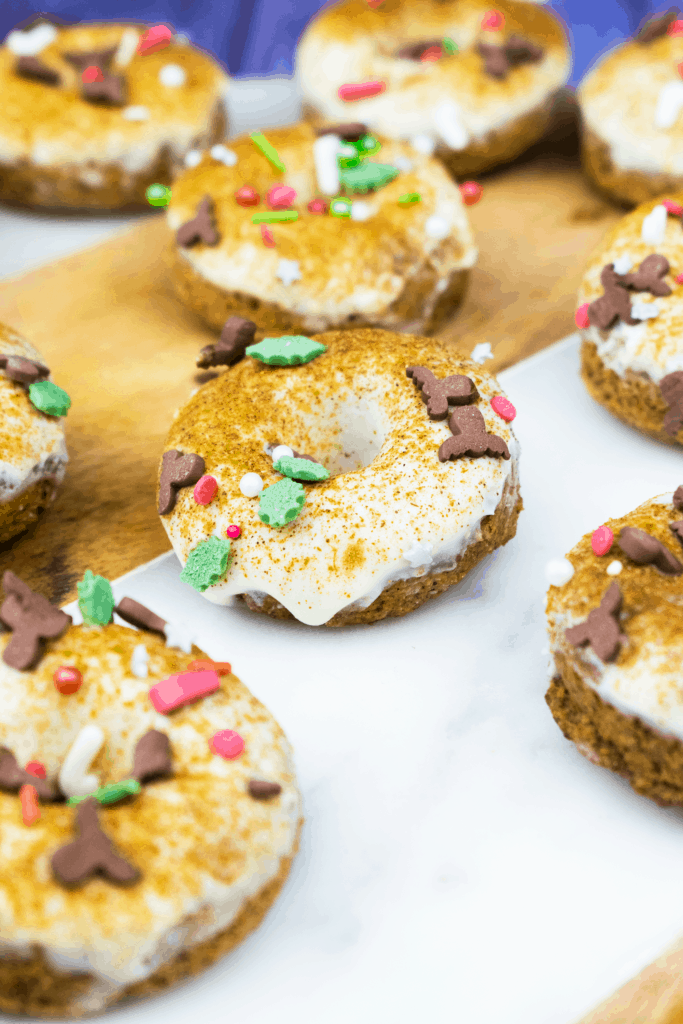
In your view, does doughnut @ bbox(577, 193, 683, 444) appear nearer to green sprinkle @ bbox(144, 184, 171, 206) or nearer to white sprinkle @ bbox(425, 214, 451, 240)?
white sprinkle @ bbox(425, 214, 451, 240)

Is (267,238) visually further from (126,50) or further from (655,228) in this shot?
(126,50)

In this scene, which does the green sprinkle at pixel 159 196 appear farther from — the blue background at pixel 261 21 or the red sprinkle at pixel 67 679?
the red sprinkle at pixel 67 679

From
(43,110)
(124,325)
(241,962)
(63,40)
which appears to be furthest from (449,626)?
(63,40)

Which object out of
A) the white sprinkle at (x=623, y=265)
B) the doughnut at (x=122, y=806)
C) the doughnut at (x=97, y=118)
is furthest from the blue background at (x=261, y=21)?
the doughnut at (x=122, y=806)

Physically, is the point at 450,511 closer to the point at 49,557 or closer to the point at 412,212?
the point at 49,557

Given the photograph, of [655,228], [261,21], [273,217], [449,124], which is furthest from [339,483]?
[261,21]
